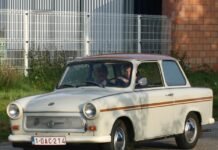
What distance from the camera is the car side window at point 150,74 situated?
40.2 feet

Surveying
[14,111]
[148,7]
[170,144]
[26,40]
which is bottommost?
[170,144]

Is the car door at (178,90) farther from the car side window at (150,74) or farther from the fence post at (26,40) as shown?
the fence post at (26,40)

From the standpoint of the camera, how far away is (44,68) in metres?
22.2

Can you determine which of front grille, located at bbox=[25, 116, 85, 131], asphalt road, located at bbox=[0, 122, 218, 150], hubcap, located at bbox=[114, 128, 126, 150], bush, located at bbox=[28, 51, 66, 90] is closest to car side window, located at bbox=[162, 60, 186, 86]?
asphalt road, located at bbox=[0, 122, 218, 150]

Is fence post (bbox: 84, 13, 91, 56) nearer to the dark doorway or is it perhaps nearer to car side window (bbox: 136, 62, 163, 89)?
the dark doorway

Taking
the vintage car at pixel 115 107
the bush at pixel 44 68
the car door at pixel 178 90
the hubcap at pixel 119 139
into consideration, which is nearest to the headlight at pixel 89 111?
the vintage car at pixel 115 107

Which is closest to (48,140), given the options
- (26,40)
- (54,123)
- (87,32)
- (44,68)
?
(54,123)

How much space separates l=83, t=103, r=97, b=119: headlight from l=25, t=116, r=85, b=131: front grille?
12 cm

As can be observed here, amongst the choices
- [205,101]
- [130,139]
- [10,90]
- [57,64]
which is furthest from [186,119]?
[57,64]

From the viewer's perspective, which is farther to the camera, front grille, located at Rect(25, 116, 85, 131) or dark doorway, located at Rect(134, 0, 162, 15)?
dark doorway, located at Rect(134, 0, 162, 15)

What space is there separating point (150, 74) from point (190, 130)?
1.34 m

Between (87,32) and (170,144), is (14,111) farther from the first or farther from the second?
(87,32)

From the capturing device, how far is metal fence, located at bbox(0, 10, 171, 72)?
72.1 ft

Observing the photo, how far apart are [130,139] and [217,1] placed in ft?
55.2
